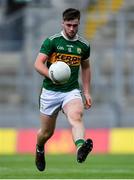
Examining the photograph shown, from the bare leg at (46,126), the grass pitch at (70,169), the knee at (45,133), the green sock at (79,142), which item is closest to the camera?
the green sock at (79,142)

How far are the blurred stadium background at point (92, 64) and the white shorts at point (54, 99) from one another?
11.1 m

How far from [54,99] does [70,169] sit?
3.16 meters

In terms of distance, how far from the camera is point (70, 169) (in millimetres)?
14516

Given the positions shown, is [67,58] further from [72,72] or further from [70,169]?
[70,169]

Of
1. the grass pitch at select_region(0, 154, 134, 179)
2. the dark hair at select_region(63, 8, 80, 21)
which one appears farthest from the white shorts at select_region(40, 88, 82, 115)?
the grass pitch at select_region(0, 154, 134, 179)

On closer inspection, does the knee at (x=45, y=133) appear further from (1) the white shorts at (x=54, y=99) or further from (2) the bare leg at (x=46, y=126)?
(1) the white shorts at (x=54, y=99)

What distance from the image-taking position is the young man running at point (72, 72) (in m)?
11.2

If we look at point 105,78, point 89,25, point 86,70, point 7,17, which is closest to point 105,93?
point 105,78

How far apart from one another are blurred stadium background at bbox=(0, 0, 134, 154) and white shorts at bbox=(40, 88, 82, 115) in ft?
36.4

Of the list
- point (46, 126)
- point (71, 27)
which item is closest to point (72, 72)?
point (71, 27)

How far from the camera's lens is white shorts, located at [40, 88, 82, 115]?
37.7 ft

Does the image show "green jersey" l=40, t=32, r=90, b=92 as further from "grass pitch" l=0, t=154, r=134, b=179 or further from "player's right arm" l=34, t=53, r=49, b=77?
"grass pitch" l=0, t=154, r=134, b=179

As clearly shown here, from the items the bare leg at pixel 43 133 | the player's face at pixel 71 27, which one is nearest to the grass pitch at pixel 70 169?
the bare leg at pixel 43 133

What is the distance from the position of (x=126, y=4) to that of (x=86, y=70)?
45.4 ft
